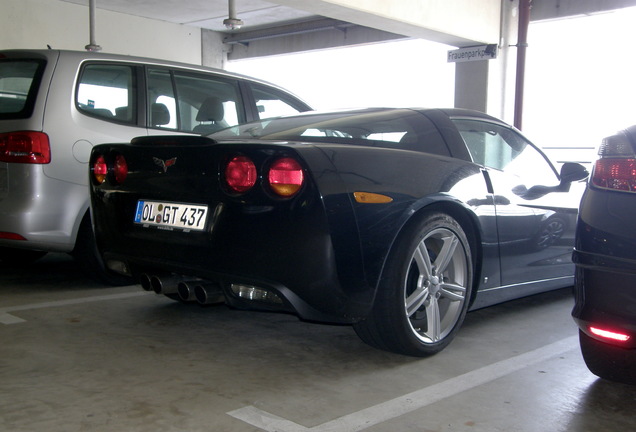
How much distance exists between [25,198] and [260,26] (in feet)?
51.8

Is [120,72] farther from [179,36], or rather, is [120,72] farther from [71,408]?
[179,36]

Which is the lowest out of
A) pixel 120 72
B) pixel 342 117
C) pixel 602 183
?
pixel 602 183

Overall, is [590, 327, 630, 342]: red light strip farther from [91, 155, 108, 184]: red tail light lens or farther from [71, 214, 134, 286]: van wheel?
[71, 214, 134, 286]: van wheel

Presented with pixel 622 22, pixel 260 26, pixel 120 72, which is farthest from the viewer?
pixel 260 26

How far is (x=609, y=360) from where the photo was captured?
2.78 meters

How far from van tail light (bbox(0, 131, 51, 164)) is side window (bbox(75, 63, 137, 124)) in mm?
400

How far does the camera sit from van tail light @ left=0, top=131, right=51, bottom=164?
4262 mm

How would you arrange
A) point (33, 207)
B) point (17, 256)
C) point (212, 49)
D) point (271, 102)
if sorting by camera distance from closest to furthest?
1. point (33, 207)
2. point (17, 256)
3. point (271, 102)
4. point (212, 49)

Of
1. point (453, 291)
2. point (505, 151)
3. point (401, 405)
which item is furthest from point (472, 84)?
point (401, 405)

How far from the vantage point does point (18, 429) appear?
2.25 meters

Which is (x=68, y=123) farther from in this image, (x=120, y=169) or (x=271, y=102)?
(x=271, y=102)

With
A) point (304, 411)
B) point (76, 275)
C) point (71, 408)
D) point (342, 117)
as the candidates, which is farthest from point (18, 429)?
point (76, 275)

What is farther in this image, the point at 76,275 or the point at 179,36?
the point at 179,36

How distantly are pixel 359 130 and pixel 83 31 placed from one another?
611 inches
